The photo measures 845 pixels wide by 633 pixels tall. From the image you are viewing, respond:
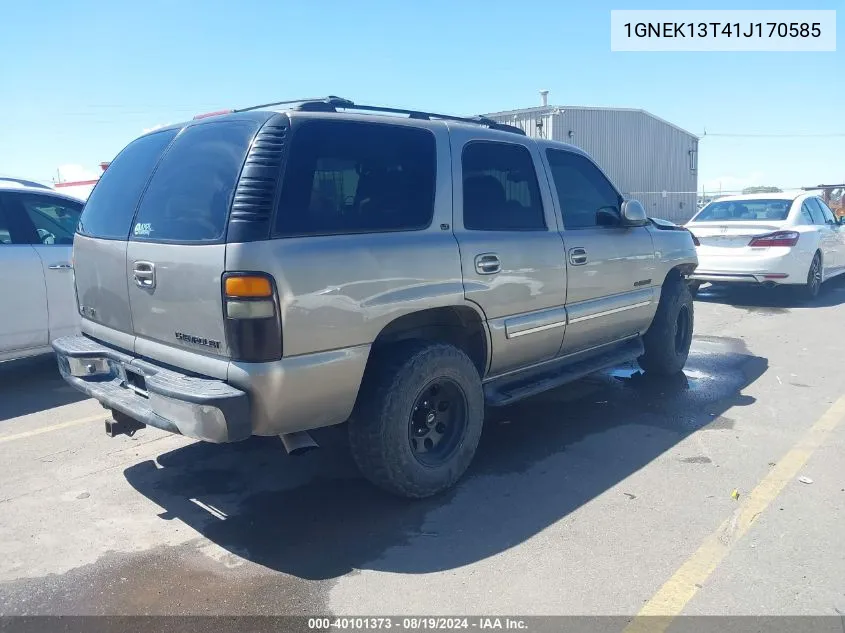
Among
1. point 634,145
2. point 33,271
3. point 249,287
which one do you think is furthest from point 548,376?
point 634,145

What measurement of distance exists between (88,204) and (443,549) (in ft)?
9.55

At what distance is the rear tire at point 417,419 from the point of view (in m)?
3.43

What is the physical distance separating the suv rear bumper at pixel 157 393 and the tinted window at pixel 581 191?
2682 millimetres

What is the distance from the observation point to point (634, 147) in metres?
28.7

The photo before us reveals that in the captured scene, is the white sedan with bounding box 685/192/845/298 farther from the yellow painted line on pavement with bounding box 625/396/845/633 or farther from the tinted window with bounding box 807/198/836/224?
the yellow painted line on pavement with bounding box 625/396/845/633

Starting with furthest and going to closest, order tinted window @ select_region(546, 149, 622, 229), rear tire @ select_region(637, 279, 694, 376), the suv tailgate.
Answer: rear tire @ select_region(637, 279, 694, 376)
tinted window @ select_region(546, 149, 622, 229)
the suv tailgate

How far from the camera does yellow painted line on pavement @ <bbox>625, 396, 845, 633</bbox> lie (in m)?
2.72

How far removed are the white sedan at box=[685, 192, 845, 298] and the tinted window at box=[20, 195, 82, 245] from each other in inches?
318

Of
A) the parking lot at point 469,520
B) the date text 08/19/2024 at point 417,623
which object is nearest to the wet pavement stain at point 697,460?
the parking lot at point 469,520

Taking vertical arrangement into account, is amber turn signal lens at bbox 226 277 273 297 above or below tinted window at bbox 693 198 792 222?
below

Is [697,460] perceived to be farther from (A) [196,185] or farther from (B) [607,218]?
(A) [196,185]

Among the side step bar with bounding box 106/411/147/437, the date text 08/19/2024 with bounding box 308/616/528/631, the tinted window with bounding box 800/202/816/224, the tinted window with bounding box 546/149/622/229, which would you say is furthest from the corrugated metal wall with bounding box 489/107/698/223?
the date text 08/19/2024 with bounding box 308/616/528/631

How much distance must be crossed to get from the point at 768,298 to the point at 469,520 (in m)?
9.01

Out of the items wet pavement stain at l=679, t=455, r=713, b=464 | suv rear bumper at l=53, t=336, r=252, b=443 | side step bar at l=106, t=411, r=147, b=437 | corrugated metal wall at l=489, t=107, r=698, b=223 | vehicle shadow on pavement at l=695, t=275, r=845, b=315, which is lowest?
wet pavement stain at l=679, t=455, r=713, b=464
